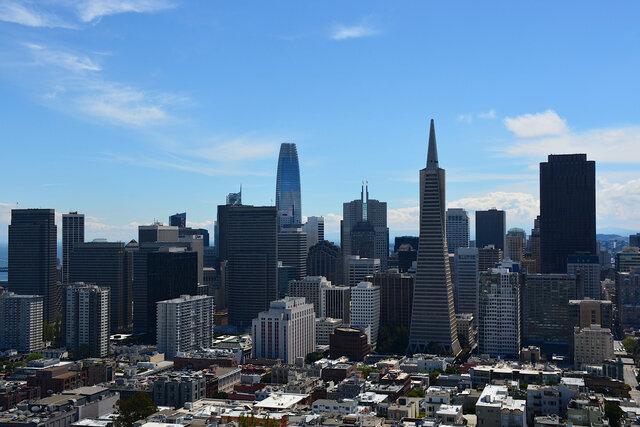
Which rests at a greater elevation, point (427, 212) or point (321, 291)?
point (427, 212)

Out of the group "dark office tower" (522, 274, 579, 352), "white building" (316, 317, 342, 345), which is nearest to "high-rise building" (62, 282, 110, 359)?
"white building" (316, 317, 342, 345)

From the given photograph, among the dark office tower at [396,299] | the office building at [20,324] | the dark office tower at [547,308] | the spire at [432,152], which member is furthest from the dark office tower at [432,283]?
the office building at [20,324]

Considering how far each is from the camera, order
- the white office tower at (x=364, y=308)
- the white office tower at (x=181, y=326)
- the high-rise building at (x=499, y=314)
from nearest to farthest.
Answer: the high-rise building at (x=499, y=314)
the white office tower at (x=181, y=326)
the white office tower at (x=364, y=308)

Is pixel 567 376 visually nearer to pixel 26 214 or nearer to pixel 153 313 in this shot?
pixel 153 313

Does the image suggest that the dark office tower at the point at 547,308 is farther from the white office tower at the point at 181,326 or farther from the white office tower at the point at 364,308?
the white office tower at the point at 181,326

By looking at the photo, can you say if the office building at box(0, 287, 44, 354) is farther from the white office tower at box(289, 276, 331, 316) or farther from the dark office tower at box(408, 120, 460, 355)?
the dark office tower at box(408, 120, 460, 355)

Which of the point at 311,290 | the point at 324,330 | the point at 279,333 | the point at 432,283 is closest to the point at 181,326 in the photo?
the point at 279,333

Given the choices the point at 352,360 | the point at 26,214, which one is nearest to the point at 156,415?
the point at 352,360
